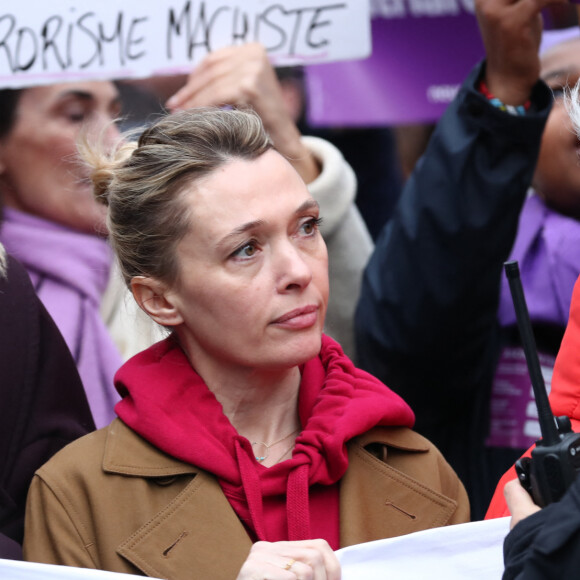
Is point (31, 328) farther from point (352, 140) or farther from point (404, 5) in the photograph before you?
point (404, 5)

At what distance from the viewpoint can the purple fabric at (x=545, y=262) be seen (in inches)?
101

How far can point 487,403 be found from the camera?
267cm

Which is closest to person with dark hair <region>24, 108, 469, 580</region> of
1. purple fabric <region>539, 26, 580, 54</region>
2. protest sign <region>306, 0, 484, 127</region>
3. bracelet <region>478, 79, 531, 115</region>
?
bracelet <region>478, 79, 531, 115</region>

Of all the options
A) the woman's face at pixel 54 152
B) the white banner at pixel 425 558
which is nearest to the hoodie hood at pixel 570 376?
the white banner at pixel 425 558

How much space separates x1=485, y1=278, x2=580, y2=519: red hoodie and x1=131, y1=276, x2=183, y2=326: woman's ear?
69cm

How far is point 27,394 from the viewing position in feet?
7.12

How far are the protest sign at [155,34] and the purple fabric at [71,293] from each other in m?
0.37

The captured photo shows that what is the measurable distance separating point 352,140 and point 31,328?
111 cm

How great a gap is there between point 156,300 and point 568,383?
80 cm

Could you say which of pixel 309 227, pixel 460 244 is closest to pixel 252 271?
pixel 309 227

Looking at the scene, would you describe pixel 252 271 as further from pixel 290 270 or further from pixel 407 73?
pixel 407 73

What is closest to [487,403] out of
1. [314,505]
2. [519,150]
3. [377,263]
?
[377,263]

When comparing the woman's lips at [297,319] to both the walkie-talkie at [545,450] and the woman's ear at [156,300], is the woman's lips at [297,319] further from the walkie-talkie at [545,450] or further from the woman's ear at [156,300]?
the walkie-talkie at [545,450]

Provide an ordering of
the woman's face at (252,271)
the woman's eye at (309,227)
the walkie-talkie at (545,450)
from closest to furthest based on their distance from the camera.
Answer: the walkie-talkie at (545,450)
the woman's face at (252,271)
the woman's eye at (309,227)
